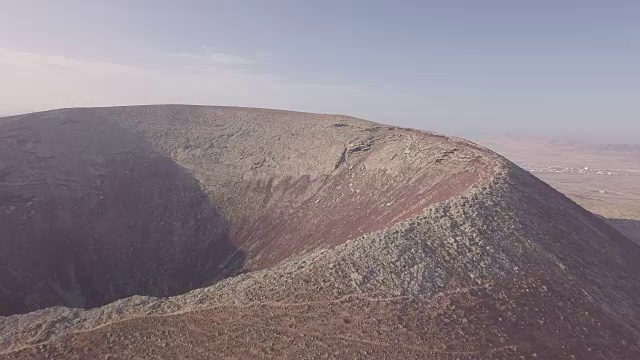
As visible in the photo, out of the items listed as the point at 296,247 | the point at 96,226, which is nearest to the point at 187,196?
the point at 96,226

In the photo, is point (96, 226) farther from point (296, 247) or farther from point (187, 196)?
point (296, 247)

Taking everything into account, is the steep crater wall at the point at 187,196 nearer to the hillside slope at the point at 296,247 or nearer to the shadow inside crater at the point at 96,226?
the shadow inside crater at the point at 96,226

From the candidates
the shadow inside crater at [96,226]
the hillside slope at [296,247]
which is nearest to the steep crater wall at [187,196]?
the shadow inside crater at [96,226]

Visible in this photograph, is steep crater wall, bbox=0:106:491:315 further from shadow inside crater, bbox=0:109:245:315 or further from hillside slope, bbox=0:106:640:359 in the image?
hillside slope, bbox=0:106:640:359

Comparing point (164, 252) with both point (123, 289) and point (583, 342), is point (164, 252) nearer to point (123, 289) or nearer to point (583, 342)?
point (123, 289)

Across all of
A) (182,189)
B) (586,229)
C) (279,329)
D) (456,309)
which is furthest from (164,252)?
(586,229)

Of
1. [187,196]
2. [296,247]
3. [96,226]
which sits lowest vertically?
[96,226]
